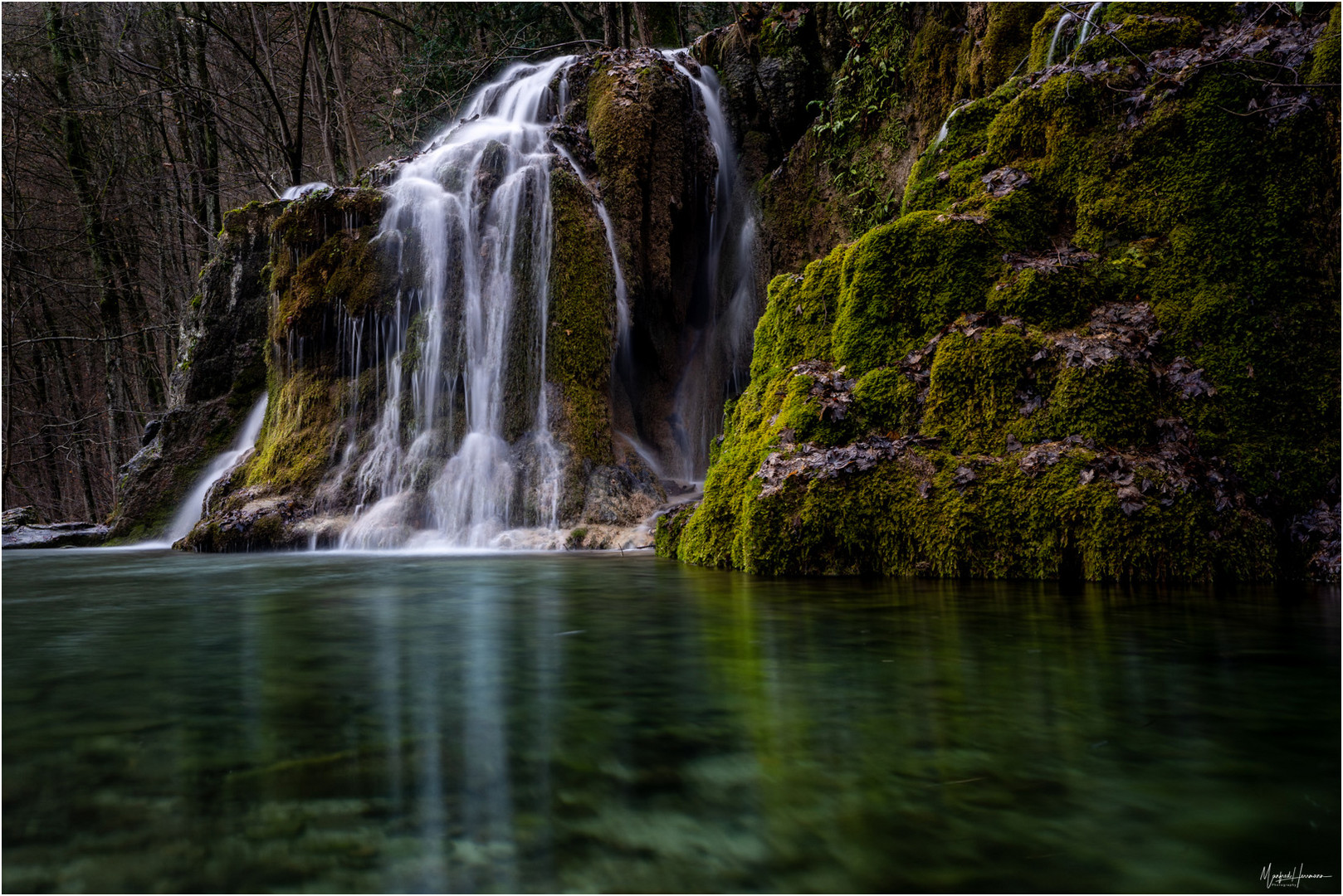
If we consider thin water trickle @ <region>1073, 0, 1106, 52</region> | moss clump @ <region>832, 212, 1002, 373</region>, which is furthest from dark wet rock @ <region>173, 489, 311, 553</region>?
thin water trickle @ <region>1073, 0, 1106, 52</region>

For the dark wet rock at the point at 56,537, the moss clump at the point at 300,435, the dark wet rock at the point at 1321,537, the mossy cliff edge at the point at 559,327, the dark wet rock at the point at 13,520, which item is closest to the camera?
the dark wet rock at the point at 1321,537

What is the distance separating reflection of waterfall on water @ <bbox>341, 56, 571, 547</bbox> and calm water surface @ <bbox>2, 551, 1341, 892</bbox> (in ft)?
21.4

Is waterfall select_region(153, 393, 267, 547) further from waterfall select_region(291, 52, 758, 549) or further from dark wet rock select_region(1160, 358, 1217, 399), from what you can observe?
dark wet rock select_region(1160, 358, 1217, 399)

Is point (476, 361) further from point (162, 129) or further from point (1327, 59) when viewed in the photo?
point (162, 129)

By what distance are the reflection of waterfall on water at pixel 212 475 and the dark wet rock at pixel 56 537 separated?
1.27 m

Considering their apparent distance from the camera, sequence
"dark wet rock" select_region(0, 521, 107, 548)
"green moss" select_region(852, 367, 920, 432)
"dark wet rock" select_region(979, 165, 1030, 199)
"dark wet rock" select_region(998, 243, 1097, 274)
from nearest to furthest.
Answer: "dark wet rock" select_region(998, 243, 1097, 274) < "green moss" select_region(852, 367, 920, 432) < "dark wet rock" select_region(979, 165, 1030, 199) < "dark wet rock" select_region(0, 521, 107, 548)

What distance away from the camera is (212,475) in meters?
13.3

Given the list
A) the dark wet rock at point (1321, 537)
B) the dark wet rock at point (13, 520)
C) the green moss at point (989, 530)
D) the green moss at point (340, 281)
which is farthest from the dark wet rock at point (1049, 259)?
the dark wet rock at point (13, 520)

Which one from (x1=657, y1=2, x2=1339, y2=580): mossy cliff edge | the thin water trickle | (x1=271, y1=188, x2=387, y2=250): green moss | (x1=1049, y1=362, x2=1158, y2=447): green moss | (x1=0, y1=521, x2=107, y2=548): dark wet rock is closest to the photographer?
(x1=657, y1=2, x2=1339, y2=580): mossy cliff edge

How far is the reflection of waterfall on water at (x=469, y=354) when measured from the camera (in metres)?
10.3

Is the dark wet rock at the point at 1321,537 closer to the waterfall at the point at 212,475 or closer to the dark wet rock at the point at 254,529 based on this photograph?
the dark wet rock at the point at 254,529

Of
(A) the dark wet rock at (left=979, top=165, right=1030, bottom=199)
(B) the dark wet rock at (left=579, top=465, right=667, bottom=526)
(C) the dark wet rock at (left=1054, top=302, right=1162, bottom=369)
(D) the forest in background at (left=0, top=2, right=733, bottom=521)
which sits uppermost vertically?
(D) the forest in background at (left=0, top=2, right=733, bottom=521)

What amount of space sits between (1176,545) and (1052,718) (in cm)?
315

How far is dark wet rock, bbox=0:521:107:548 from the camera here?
12.8m
